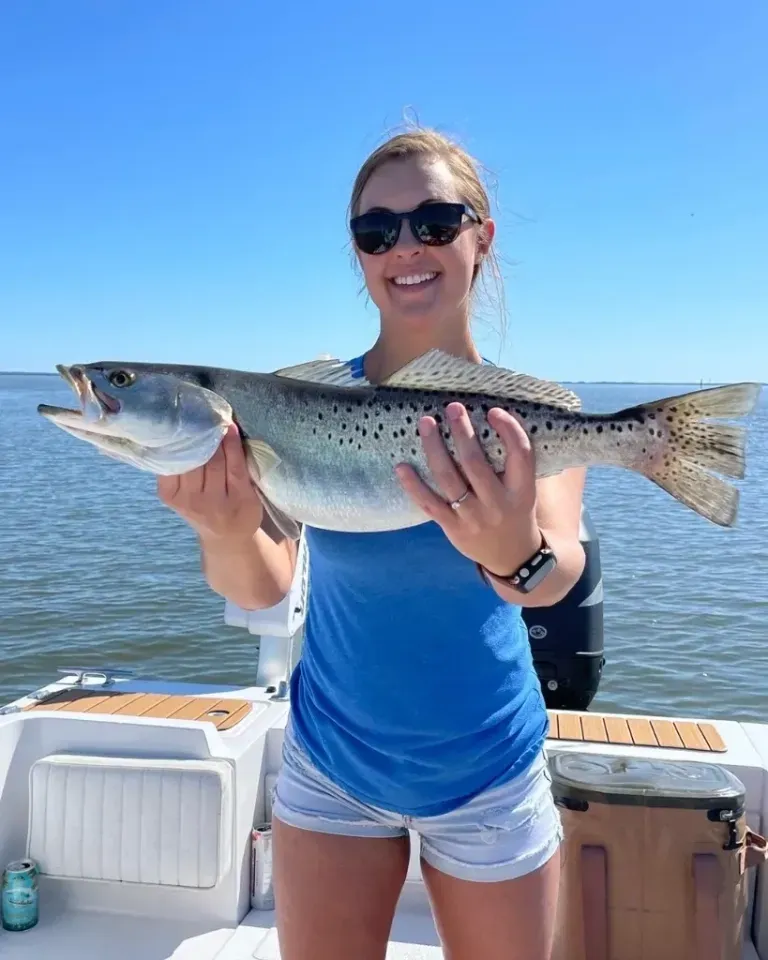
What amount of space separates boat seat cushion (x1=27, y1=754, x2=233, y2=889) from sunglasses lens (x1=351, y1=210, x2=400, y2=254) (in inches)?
118

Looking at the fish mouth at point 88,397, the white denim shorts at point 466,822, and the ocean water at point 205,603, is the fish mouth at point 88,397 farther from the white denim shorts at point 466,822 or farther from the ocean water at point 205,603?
the ocean water at point 205,603

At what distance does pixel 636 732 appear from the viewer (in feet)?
16.0

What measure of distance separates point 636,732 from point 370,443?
117 inches

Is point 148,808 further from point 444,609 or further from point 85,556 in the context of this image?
point 85,556

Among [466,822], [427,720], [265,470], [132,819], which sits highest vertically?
[265,470]

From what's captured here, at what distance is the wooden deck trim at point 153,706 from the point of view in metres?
5.07

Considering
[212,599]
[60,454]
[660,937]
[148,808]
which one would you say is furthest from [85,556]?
[60,454]

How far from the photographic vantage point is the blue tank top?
2502 mm

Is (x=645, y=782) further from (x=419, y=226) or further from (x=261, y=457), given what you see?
(x=419, y=226)

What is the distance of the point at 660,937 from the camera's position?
156 inches

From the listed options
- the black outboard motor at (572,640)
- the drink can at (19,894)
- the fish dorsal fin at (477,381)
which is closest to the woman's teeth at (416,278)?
the fish dorsal fin at (477,381)

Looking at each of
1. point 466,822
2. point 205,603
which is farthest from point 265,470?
point 205,603

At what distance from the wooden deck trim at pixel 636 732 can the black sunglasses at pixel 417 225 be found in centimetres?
290

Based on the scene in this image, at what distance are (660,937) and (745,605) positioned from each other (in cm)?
1291
